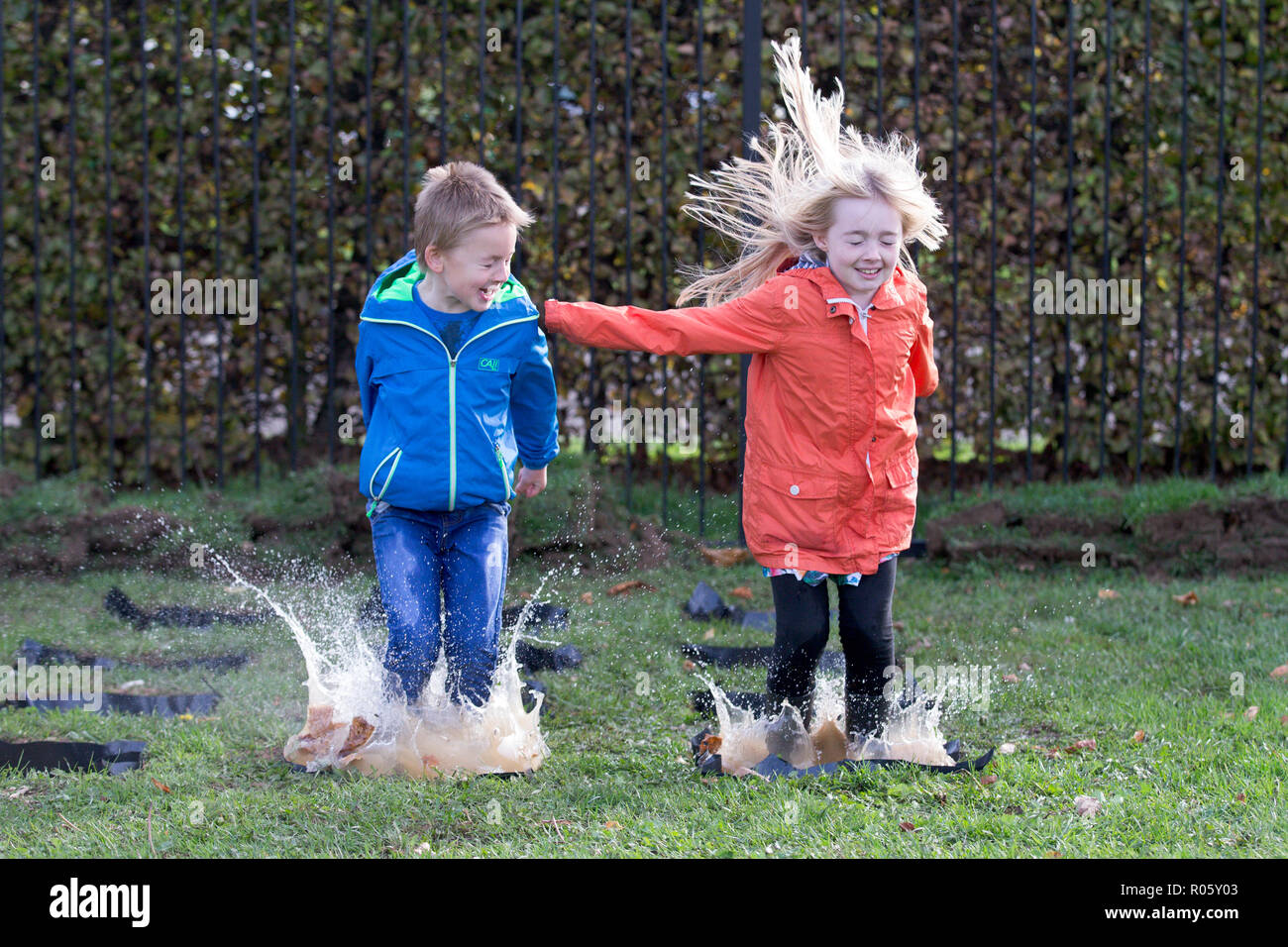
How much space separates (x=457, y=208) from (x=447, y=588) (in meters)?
1.00

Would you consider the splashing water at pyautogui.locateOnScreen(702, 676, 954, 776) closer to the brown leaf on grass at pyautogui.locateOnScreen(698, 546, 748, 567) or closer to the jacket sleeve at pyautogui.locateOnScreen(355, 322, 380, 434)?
the jacket sleeve at pyautogui.locateOnScreen(355, 322, 380, 434)

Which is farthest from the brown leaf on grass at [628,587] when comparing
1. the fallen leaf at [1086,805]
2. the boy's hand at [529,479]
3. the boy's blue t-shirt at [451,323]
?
the fallen leaf at [1086,805]

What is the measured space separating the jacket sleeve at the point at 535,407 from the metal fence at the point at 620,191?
2255 mm

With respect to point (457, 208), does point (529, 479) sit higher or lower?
lower

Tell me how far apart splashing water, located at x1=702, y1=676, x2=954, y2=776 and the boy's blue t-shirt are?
1.19 meters

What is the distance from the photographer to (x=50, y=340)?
623cm

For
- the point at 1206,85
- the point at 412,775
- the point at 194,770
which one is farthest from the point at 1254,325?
the point at 194,770

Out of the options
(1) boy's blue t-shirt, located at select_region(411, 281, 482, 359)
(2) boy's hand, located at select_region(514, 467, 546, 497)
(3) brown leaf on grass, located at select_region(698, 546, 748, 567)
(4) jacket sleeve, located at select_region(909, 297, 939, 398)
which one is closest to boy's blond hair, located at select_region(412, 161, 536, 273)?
(1) boy's blue t-shirt, located at select_region(411, 281, 482, 359)

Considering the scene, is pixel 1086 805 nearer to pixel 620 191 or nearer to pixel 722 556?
pixel 722 556

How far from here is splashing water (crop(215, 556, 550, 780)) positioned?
3.34m

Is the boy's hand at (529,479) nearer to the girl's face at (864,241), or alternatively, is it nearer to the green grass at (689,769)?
the green grass at (689,769)

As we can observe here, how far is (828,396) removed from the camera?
3.29m

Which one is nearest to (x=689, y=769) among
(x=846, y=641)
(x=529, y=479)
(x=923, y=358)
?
(x=846, y=641)

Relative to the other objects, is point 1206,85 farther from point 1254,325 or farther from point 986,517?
point 986,517
